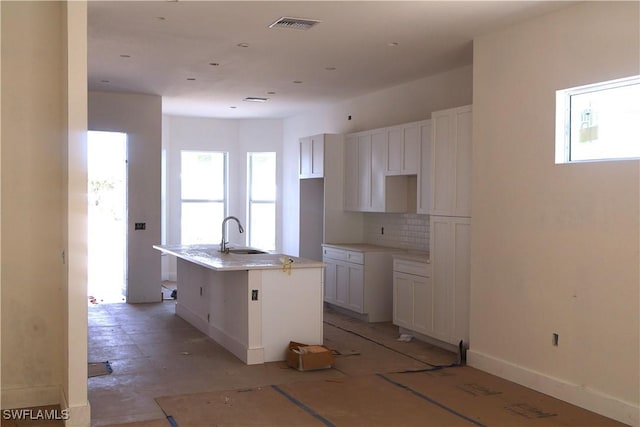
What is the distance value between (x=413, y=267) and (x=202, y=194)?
593cm

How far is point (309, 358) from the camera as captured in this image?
18.4ft

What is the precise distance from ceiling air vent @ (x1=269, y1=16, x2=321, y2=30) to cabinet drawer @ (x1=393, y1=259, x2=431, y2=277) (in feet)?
8.98

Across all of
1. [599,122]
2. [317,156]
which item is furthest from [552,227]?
[317,156]

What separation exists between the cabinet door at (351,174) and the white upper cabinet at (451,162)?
2080mm

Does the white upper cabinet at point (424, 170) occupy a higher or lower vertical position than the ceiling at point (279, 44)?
lower

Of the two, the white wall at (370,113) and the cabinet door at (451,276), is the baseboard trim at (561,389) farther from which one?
the white wall at (370,113)

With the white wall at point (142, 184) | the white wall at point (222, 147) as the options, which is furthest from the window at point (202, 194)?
the white wall at point (142, 184)

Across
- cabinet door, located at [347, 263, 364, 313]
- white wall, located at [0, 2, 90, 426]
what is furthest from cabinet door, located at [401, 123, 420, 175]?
white wall, located at [0, 2, 90, 426]

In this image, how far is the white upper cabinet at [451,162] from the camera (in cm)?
609

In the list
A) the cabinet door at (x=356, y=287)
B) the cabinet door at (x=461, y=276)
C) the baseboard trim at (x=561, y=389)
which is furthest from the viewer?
the cabinet door at (x=356, y=287)

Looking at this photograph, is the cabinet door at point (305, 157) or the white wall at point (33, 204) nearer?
the white wall at point (33, 204)

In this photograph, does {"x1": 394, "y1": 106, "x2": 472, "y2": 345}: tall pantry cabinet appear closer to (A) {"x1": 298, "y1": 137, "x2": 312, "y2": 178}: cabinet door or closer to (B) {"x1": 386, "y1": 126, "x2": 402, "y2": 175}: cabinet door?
(B) {"x1": 386, "y1": 126, "x2": 402, "y2": 175}: cabinet door

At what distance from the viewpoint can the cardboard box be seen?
18.4 feet

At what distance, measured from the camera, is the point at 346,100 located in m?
9.34
